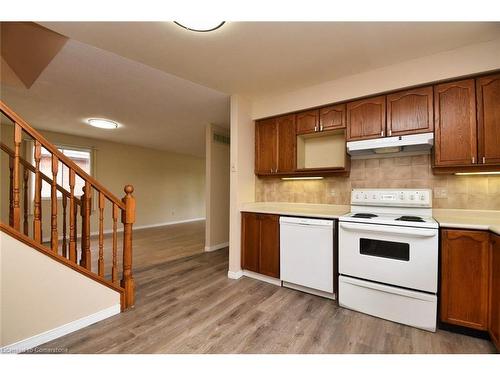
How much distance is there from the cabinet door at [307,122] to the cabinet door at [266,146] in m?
0.35

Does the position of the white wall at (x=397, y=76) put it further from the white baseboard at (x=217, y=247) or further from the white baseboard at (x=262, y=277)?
the white baseboard at (x=217, y=247)

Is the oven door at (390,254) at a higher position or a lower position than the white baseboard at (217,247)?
higher

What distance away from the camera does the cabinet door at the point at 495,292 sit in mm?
1563

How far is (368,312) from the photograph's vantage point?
2100 millimetres

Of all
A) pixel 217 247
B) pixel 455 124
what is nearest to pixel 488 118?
pixel 455 124

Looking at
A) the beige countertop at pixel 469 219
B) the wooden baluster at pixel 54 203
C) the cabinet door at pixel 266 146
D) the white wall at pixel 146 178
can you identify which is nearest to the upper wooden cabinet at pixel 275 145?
the cabinet door at pixel 266 146

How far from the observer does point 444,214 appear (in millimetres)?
2266

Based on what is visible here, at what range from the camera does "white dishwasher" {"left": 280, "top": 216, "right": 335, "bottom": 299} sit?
2336 mm

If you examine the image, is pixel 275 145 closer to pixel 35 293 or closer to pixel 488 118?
pixel 488 118

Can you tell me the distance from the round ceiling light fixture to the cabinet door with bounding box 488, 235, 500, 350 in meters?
2.50

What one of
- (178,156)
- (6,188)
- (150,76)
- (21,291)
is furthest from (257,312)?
(178,156)

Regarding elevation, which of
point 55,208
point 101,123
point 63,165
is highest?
point 101,123

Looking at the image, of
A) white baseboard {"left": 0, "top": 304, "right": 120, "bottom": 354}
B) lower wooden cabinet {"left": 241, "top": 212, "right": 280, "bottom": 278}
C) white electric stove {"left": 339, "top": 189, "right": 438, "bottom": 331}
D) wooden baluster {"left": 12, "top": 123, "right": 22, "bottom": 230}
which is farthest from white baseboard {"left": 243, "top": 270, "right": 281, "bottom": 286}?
wooden baluster {"left": 12, "top": 123, "right": 22, "bottom": 230}

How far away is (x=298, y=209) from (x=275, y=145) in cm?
94
